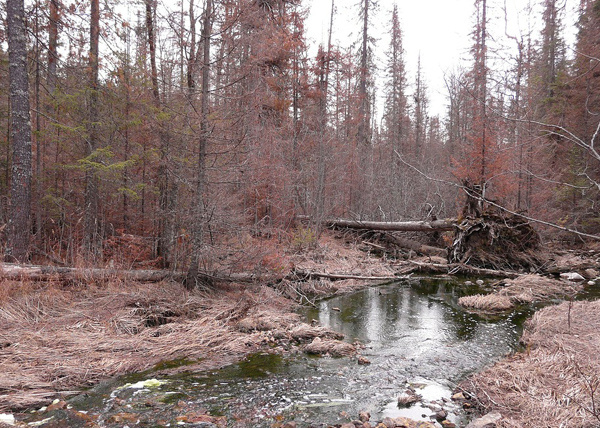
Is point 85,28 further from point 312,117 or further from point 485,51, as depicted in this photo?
point 485,51

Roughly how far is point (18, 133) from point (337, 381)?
7.51 m

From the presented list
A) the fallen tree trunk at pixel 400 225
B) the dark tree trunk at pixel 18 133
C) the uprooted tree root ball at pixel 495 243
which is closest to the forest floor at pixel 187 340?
the dark tree trunk at pixel 18 133

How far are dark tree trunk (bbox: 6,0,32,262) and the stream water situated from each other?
15.5ft

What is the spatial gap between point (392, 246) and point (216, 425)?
1269cm

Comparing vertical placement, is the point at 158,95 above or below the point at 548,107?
below

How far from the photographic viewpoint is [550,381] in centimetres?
386

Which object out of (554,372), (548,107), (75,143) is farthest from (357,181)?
(554,372)

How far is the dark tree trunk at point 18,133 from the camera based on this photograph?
23.1ft

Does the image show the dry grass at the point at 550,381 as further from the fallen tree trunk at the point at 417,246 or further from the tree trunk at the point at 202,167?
the fallen tree trunk at the point at 417,246

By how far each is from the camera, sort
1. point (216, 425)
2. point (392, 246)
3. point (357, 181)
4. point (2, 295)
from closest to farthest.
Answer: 1. point (216, 425)
2. point (2, 295)
3. point (392, 246)
4. point (357, 181)

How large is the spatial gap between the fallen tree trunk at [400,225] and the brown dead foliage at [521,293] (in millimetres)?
3458

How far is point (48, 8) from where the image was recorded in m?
8.42

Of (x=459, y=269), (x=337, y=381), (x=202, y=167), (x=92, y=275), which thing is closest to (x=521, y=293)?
(x=459, y=269)

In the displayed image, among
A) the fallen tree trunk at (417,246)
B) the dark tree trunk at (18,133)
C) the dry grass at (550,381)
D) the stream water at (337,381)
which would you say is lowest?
the stream water at (337,381)
